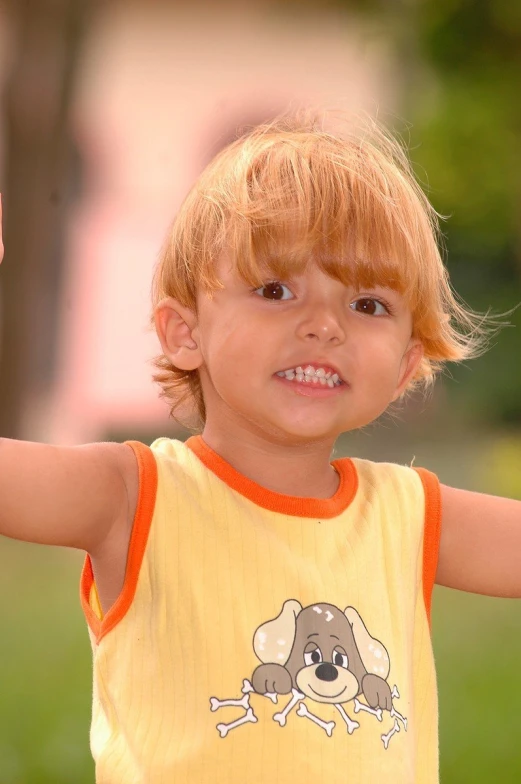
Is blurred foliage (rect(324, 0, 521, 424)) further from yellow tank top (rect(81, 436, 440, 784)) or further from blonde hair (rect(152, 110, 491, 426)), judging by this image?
yellow tank top (rect(81, 436, 440, 784))

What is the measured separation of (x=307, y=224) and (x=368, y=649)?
529 millimetres

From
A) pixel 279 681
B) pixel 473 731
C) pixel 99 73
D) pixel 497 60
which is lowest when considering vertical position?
pixel 473 731

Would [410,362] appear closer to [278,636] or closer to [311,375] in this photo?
[311,375]

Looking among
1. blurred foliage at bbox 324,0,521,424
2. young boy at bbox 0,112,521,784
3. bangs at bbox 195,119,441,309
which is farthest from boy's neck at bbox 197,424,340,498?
blurred foliage at bbox 324,0,521,424

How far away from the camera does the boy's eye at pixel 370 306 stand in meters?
1.58

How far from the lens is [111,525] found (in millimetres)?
1478

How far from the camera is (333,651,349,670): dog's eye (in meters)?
1.49

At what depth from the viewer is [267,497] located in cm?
157

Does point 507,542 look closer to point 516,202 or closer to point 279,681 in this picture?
point 279,681

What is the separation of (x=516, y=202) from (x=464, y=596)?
4.72 m

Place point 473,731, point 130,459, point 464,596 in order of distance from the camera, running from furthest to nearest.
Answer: point 464,596 → point 473,731 → point 130,459

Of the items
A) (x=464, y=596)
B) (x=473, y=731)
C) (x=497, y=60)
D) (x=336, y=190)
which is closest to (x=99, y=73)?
(x=497, y=60)

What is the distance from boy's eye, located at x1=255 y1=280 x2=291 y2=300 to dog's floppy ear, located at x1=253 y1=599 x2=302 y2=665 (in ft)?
1.23

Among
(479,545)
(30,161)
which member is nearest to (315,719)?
(479,545)
